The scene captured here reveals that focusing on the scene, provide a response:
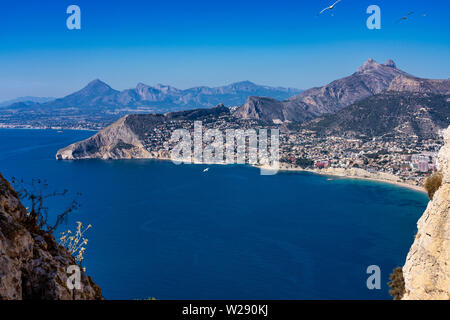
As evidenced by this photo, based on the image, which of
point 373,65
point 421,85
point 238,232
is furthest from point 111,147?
point 373,65

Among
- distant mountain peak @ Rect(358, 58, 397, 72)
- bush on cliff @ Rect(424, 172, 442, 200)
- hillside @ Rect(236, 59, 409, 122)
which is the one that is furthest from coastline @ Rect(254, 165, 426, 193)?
distant mountain peak @ Rect(358, 58, 397, 72)

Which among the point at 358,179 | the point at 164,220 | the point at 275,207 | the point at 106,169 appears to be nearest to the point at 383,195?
the point at 358,179

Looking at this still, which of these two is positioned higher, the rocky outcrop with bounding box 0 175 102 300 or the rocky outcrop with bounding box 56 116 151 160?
the rocky outcrop with bounding box 0 175 102 300

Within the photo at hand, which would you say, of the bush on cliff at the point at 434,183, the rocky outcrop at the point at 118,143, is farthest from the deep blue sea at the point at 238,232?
the rocky outcrop at the point at 118,143

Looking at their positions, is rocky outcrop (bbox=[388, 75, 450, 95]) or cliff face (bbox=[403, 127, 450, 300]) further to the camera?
rocky outcrop (bbox=[388, 75, 450, 95])

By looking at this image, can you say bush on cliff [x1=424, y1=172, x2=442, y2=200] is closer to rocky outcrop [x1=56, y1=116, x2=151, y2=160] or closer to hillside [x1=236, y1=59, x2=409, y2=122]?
rocky outcrop [x1=56, y1=116, x2=151, y2=160]
